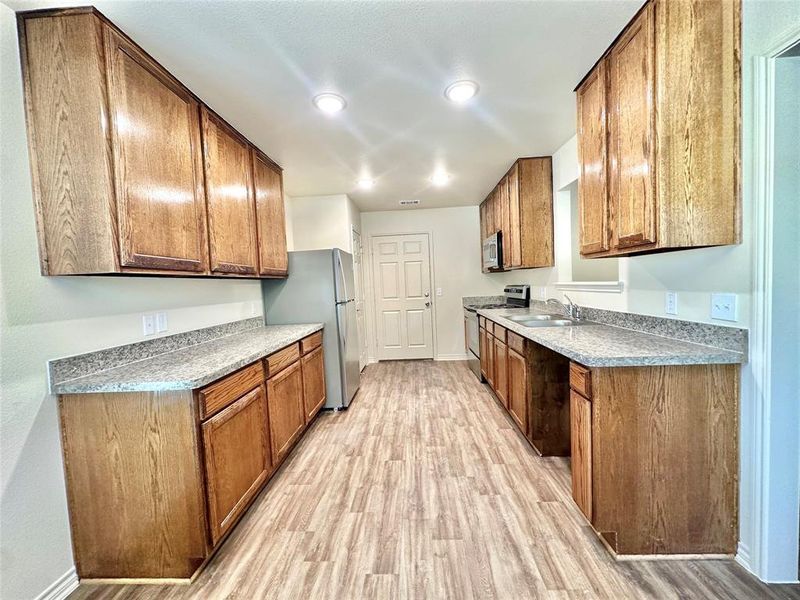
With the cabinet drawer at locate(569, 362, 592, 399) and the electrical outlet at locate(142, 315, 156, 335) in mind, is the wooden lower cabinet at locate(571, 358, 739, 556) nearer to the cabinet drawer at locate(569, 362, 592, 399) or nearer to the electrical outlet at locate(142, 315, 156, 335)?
the cabinet drawer at locate(569, 362, 592, 399)

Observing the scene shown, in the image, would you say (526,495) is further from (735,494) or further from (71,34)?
(71,34)

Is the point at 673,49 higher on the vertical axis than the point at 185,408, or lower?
higher

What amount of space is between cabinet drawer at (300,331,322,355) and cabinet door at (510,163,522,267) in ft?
7.03

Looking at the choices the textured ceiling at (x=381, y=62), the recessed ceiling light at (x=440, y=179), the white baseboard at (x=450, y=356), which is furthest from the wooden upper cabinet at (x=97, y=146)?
the white baseboard at (x=450, y=356)

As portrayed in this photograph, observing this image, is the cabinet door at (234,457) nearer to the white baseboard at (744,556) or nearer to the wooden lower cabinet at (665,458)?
the wooden lower cabinet at (665,458)

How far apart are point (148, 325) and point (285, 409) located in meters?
1.01

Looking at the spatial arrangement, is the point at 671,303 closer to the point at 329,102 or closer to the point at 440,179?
the point at 329,102

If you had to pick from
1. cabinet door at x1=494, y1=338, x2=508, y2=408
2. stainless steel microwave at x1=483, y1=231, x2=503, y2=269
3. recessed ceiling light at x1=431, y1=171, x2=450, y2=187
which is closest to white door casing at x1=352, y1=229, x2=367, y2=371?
recessed ceiling light at x1=431, y1=171, x2=450, y2=187

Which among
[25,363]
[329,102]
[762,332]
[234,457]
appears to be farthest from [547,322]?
[25,363]

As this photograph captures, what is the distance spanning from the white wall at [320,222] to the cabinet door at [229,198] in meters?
1.61

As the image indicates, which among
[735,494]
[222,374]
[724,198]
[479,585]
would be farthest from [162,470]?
[724,198]

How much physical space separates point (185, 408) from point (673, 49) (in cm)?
255

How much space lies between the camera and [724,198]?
1.40m

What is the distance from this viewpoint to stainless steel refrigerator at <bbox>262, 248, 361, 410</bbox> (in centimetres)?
328
